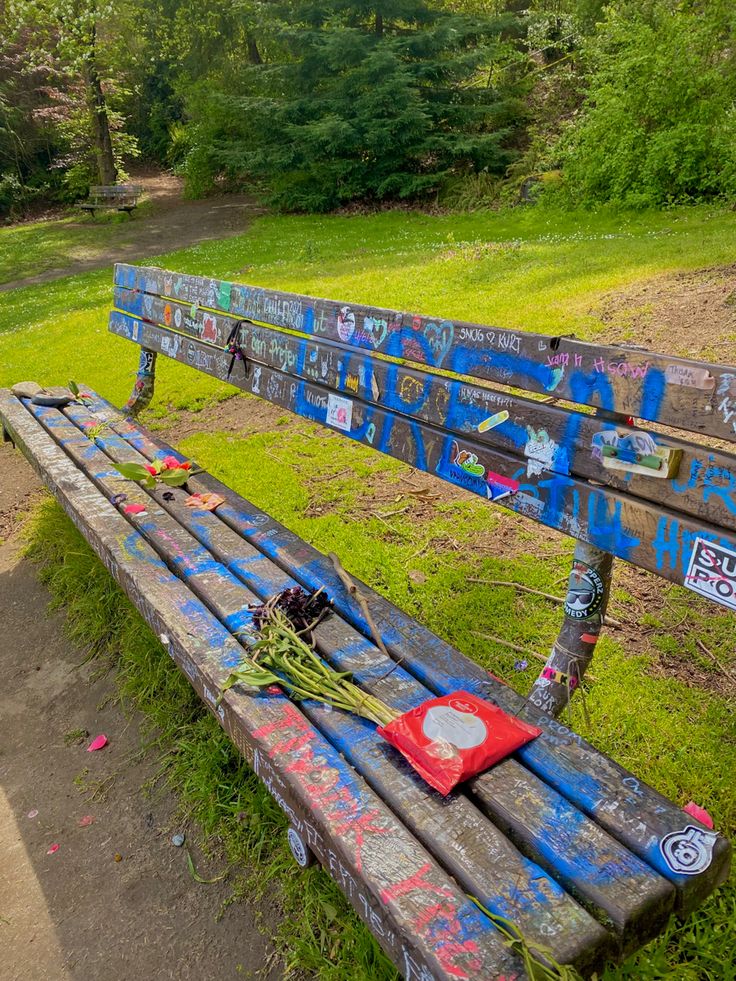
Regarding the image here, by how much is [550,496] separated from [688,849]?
939mm

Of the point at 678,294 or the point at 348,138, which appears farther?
the point at 348,138

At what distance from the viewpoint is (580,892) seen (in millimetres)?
1460

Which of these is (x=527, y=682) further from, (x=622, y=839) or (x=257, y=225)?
(x=257, y=225)

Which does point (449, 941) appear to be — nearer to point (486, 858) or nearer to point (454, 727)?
point (486, 858)

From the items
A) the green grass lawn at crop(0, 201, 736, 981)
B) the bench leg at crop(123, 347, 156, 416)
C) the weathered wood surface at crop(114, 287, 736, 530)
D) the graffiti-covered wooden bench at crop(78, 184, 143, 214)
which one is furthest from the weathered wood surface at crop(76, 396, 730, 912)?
the graffiti-covered wooden bench at crop(78, 184, 143, 214)

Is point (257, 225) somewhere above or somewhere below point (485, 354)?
below

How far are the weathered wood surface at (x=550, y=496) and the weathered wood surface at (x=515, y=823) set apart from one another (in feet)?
2.00

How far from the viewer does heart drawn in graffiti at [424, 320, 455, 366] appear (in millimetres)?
2418

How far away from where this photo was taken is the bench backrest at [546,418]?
5.58 feet

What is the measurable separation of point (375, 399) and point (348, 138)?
55.8 ft

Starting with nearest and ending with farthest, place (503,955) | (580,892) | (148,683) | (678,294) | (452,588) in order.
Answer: (503,955), (580,892), (148,683), (452,588), (678,294)

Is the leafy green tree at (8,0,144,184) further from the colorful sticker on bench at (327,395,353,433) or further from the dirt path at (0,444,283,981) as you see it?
the dirt path at (0,444,283,981)

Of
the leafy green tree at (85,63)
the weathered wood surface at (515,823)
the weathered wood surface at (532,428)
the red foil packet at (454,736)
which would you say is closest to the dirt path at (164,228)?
the leafy green tree at (85,63)

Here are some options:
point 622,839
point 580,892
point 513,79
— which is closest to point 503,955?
point 580,892
